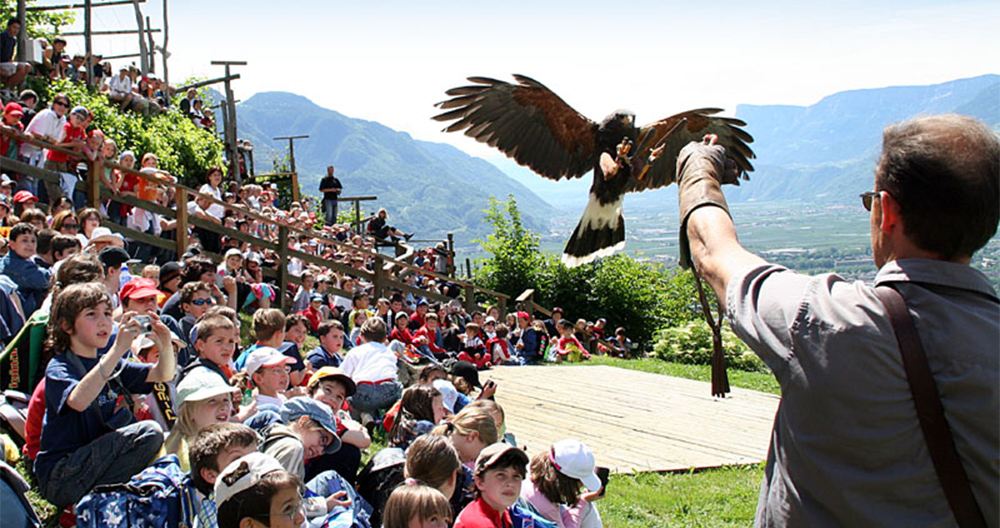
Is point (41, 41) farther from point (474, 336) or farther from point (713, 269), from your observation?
point (713, 269)

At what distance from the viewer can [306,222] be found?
14.0 meters

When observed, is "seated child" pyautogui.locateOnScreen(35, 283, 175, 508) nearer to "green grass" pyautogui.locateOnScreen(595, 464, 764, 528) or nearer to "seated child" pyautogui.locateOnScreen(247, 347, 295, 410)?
"seated child" pyautogui.locateOnScreen(247, 347, 295, 410)

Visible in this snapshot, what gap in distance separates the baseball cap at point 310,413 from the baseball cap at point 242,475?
3.60 feet

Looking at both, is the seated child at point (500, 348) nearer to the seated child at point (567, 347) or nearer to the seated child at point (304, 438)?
the seated child at point (567, 347)

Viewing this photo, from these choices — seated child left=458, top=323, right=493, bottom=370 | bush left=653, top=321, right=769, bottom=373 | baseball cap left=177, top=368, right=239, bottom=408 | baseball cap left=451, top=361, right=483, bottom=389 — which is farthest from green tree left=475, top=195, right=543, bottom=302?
baseball cap left=177, top=368, right=239, bottom=408

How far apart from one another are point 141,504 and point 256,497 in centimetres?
63

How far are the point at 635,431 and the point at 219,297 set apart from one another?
3896 mm

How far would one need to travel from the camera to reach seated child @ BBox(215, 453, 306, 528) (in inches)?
98.8

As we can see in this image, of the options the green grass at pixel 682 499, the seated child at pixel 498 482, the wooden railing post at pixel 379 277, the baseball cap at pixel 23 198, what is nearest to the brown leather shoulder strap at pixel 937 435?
the seated child at pixel 498 482

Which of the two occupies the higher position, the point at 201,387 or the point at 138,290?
the point at 138,290

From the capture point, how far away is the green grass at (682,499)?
5227 mm

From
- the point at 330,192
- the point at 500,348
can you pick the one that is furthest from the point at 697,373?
the point at 330,192

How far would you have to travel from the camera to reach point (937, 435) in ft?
3.77

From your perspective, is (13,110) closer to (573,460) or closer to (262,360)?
(262,360)
